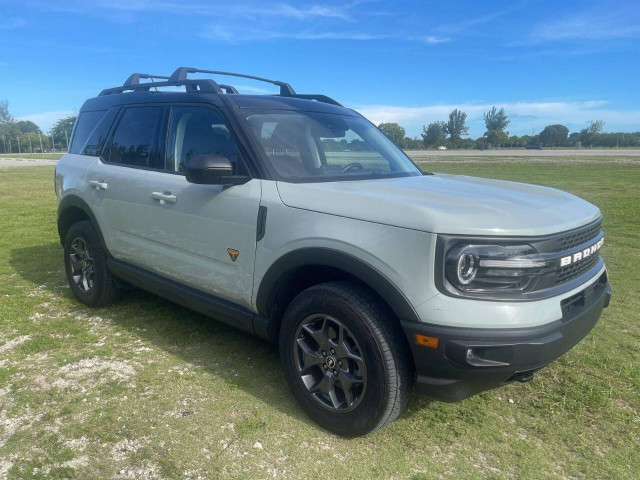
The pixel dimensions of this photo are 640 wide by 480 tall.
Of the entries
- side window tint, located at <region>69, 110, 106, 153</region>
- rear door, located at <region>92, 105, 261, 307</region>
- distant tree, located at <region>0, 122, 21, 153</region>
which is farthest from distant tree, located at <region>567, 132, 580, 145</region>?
distant tree, located at <region>0, 122, 21, 153</region>

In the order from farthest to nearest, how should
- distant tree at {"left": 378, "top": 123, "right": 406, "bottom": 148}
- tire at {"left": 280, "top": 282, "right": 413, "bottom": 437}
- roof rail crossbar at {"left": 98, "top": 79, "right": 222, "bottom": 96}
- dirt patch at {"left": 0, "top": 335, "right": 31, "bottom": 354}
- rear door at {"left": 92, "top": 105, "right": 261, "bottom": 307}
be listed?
distant tree at {"left": 378, "top": 123, "right": 406, "bottom": 148} < dirt patch at {"left": 0, "top": 335, "right": 31, "bottom": 354} < roof rail crossbar at {"left": 98, "top": 79, "right": 222, "bottom": 96} < rear door at {"left": 92, "top": 105, "right": 261, "bottom": 307} < tire at {"left": 280, "top": 282, "right": 413, "bottom": 437}

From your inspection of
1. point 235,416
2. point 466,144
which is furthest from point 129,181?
point 466,144

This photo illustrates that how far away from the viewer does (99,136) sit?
4.57 meters

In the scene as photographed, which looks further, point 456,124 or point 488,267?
point 456,124

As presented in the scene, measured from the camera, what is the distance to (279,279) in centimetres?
296

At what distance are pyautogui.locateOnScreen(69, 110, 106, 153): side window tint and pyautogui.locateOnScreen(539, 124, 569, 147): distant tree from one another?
104 m

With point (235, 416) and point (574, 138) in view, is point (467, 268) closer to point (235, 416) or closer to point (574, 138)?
point (235, 416)

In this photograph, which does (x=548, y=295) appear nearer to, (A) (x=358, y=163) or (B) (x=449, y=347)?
(B) (x=449, y=347)

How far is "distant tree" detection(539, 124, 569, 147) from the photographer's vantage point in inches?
3829

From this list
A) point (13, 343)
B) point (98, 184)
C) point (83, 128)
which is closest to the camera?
point (13, 343)

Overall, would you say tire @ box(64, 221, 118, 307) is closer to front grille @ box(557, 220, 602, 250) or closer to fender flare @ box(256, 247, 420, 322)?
fender flare @ box(256, 247, 420, 322)

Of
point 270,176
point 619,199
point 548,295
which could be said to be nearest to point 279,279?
point 270,176

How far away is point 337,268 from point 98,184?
8.71ft

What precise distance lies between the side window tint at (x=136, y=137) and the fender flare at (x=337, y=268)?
5.00ft
